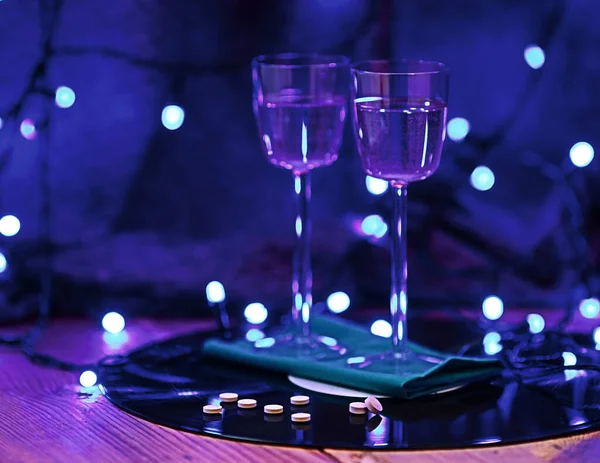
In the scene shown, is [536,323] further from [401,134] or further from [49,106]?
[49,106]

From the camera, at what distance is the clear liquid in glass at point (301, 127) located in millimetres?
1323

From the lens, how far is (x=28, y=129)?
5.35 ft

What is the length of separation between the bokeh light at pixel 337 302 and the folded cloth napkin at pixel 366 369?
9.5 inches

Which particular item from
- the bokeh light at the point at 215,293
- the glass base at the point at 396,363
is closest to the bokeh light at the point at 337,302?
the bokeh light at the point at 215,293

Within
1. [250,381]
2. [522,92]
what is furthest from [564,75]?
[250,381]

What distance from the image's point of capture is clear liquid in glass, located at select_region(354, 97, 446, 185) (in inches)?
46.9

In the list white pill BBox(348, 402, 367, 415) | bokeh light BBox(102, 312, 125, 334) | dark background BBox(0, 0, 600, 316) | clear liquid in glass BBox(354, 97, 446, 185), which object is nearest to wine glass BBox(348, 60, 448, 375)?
clear liquid in glass BBox(354, 97, 446, 185)

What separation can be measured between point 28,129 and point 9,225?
0.15m

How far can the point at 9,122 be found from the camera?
1627 mm

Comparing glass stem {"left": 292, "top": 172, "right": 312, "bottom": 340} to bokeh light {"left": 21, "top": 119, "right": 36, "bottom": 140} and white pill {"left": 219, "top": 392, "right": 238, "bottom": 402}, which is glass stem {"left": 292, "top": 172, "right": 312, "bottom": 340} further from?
bokeh light {"left": 21, "top": 119, "right": 36, "bottom": 140}

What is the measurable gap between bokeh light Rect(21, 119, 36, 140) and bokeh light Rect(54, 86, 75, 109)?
0.16 feet

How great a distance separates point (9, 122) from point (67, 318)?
0.31 metres

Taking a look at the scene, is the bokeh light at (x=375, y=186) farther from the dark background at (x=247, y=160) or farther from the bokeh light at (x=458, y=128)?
the bokeh light at (x=458, y=128)

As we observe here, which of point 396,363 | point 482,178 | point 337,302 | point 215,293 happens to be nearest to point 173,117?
point 215,293
